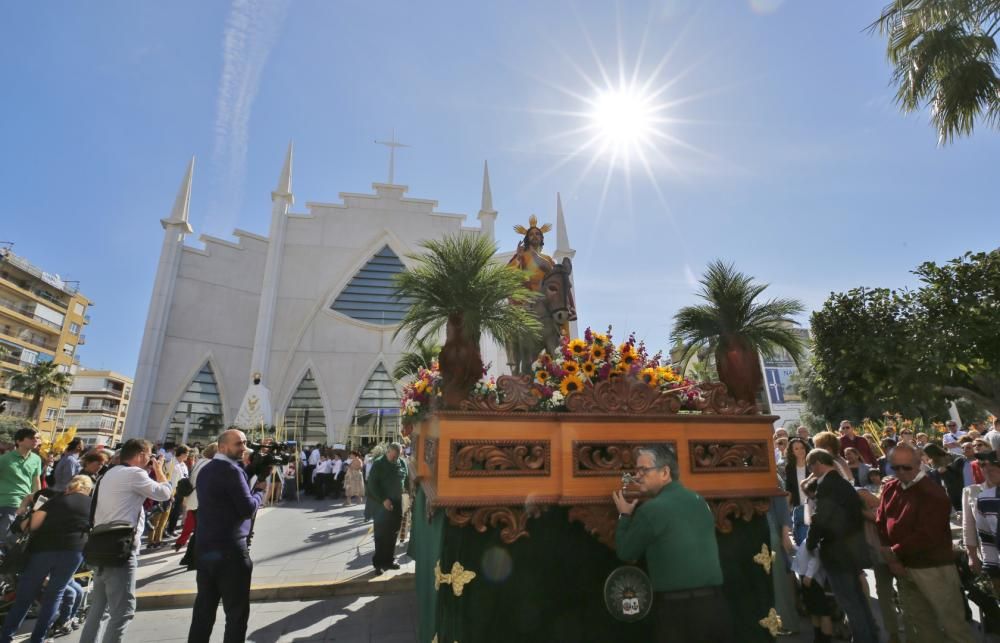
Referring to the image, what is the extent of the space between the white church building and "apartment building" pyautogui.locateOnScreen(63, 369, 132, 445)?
56958 mm

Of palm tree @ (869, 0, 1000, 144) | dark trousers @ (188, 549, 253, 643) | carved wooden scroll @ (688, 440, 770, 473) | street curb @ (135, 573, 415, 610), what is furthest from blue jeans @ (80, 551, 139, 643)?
palm tree @ (869, 0, 1000, 144)

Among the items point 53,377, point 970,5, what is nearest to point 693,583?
point 970,5

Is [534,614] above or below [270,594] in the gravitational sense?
above

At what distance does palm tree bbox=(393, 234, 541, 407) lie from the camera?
10.7ft

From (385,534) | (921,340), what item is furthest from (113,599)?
(921,340)

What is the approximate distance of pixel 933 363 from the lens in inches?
509

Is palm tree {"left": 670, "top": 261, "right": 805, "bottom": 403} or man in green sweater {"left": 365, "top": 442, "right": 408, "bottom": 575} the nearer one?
palm tree {"left": 670, "top": 261, "right": 805, "bottom": 403}

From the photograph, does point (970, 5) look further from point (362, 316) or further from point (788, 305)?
point (362, 316)

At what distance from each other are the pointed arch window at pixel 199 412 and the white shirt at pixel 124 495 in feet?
90.9

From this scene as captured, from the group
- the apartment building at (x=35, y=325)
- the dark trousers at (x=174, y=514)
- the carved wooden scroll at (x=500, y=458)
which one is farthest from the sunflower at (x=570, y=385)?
the apartment building at (x=35, y=325)

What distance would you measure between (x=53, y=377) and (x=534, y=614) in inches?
2033

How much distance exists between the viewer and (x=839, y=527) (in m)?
3.46

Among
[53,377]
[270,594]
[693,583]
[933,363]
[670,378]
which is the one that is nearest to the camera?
[693,583]

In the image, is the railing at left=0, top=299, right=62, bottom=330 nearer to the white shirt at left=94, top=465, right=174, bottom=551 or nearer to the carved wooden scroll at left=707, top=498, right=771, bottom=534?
the white shirt at left=94, top=465, right=174, bottom=551
